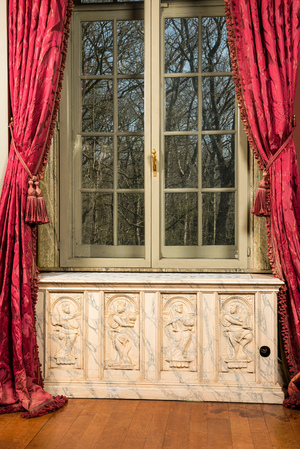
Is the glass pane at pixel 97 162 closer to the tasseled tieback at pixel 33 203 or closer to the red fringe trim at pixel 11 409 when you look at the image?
the tasseled tieback at pixel 33 203

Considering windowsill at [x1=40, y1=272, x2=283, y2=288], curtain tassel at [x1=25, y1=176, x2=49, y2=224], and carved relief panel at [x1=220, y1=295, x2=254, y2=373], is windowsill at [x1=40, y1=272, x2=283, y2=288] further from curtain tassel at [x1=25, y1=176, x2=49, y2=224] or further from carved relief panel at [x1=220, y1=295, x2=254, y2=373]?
curtain tassel at [x1=25, y1=176, x2=49, y2=224]

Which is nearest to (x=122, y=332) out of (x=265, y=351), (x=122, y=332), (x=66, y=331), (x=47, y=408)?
(x=122, y=332)

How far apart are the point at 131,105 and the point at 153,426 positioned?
211 centimetres

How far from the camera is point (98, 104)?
146 inches

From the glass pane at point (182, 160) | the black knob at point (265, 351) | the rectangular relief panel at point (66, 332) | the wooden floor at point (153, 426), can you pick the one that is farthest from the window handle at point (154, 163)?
the wooden floor at point (153, 426)

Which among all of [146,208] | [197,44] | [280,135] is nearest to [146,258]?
[146,208]

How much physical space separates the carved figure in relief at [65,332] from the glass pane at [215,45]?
74.3 inches

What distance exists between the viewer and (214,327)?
10.6 feet

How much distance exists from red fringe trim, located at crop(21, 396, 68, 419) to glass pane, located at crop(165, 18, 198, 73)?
225 centimetres

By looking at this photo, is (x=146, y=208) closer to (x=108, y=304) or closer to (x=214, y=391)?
(x=108, y=304)

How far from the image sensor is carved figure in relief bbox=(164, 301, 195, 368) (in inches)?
127

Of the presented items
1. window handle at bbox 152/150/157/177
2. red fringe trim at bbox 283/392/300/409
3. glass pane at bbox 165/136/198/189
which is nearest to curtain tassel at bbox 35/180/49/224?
window handle at bbox 152/150/157/177

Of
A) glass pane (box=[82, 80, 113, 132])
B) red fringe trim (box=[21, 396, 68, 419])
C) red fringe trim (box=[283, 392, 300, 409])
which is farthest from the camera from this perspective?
glass pane (box=[82, 80, 113, 132])

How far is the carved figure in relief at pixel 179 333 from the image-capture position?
323 cm
